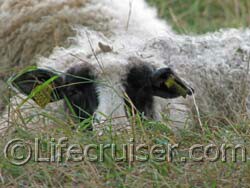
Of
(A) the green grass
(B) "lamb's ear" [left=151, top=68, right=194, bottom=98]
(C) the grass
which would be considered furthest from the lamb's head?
(A) the green grass

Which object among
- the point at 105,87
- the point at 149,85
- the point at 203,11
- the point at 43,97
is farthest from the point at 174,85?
the point at 203,11

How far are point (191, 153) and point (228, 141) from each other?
0.70 feet

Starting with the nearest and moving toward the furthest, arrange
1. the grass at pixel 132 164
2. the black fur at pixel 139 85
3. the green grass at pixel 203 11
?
1. the grass at pixel 132 164
2. the black fur at pixel 139 85
3. the green grass at pixel 203 11

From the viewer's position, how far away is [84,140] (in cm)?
439

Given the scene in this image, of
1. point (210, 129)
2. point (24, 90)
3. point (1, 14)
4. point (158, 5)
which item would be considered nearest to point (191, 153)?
point (210, 129)

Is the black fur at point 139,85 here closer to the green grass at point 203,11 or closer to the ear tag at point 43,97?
the ear tag at point 43,97

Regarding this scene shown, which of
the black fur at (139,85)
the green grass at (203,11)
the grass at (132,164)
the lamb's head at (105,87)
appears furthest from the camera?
the green grass at (203,11)

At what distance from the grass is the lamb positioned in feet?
1.27

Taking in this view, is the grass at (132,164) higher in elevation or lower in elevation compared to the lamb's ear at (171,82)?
lower

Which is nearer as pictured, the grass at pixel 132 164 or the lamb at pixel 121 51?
the grass at pixel 132 164

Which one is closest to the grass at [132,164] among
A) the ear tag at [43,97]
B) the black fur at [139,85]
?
the ear tag at [43,97]

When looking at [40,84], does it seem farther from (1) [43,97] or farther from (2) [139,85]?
(2) [139,85]

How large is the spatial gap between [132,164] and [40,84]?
3.66 ft

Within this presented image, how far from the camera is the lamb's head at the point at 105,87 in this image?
16.3ft
